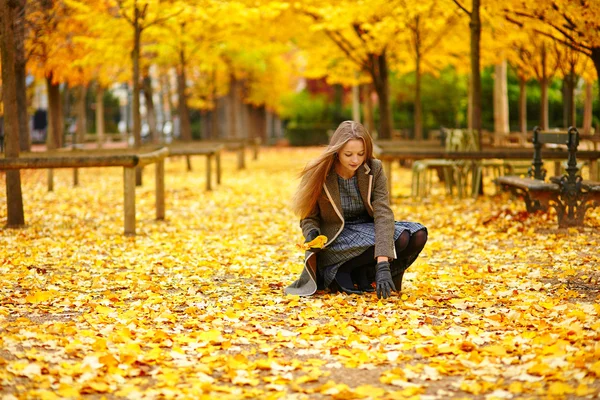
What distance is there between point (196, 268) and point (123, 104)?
57.7m

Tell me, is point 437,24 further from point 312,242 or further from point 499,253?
point 312,242

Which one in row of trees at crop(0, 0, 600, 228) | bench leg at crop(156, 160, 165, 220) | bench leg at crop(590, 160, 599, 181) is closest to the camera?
bench leg at crop(156, 160, 165, 220)

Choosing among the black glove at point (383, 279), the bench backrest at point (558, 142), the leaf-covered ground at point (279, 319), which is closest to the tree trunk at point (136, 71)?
the leaf-covered ground at point (279, 319)

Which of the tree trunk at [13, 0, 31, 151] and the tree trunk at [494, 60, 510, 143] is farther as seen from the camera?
the tree trunk at [494, 60, 510, 143]

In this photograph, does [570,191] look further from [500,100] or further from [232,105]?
[232,105]

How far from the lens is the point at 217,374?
5137 millimetres

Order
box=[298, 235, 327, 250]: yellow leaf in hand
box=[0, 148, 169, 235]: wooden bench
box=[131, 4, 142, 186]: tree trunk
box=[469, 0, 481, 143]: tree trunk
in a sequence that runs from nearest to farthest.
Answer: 1. box=[298, 235, 327, 250]: yellow leaf in hand
2. box=[0, 148, 169, 235]: wooden bench
3. box=[469, 0, 481, 143]: tree trunk
4. box=[131, 4, 142, 186]: tree trunk

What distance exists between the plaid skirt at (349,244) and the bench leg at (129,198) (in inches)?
177

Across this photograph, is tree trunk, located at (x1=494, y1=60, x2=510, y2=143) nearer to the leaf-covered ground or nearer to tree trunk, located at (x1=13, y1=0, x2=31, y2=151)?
tree trunk, located at (x1=13, y1=0, x2=31, y2=151)

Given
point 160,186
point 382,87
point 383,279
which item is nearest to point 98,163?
point 160,186

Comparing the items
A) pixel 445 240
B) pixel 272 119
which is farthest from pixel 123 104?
pixel 445 240

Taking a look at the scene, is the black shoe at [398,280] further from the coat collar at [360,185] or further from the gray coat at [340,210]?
the coat collar at [360,185]

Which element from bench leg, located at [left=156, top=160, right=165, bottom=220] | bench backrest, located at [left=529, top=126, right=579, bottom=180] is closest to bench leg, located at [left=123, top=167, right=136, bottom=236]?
bench leg, located at [left=156, top=160, right=165, bottom=220]

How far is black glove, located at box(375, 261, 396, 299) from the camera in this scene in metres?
6.96
